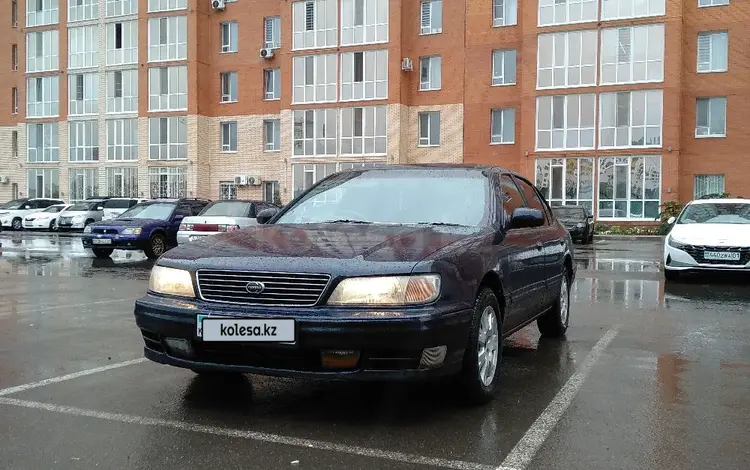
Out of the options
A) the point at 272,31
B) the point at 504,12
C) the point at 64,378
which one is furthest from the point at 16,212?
the point at 64,378

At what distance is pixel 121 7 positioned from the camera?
1734 inches

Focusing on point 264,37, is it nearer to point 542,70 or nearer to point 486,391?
point 542,70

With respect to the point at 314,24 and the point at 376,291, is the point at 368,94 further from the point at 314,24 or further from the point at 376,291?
the point at 376,291

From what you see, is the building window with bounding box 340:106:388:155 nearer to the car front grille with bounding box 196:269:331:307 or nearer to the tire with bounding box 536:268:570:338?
Result: the tire with bounding box 536:268:570:338

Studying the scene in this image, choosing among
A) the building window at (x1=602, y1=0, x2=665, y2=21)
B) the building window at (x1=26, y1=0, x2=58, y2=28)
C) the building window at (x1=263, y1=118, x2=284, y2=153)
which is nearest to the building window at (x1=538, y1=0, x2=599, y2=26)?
the building window at (x1=602, y1=0, x2=665, y2=21)

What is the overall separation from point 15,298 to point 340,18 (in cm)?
3076

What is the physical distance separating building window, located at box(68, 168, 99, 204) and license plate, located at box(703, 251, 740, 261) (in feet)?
130

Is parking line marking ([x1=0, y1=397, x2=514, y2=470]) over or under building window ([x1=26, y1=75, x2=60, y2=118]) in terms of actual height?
under

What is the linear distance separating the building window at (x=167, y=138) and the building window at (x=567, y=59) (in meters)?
20.1

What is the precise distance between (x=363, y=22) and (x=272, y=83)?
6.60 meters

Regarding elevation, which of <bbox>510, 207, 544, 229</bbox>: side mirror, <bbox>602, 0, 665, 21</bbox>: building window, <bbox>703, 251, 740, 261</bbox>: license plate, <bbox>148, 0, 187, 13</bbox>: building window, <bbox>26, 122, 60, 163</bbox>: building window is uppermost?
<bbox>148, 0, 187, 13</bbox>: building window

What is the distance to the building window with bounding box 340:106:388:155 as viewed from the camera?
38.0 meters

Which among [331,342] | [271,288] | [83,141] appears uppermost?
[83,141]

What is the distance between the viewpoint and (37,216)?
3506 cm
